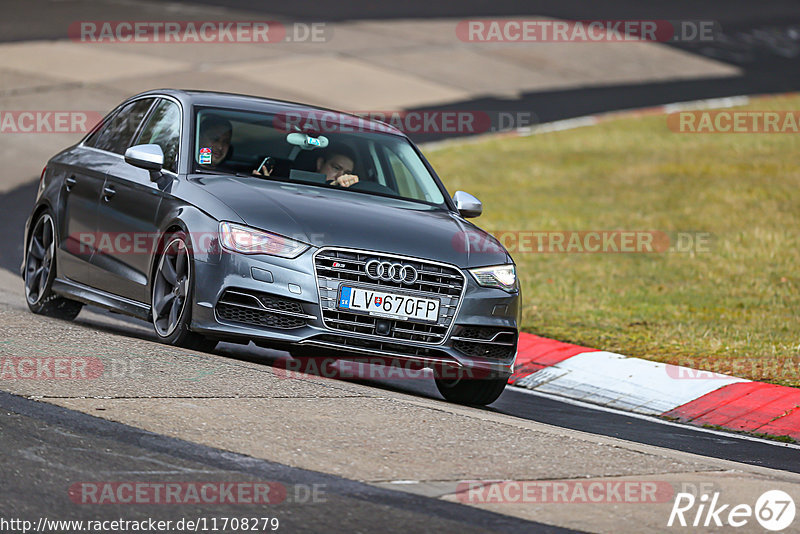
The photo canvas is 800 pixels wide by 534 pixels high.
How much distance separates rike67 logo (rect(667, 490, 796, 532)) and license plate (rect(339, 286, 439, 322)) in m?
2.39

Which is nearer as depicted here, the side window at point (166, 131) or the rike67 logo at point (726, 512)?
the rike67 logo at point (726, 512)

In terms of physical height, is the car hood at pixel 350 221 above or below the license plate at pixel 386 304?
above

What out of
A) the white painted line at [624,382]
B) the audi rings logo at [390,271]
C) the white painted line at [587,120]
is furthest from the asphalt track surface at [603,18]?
the audi rings logo at [390,271]

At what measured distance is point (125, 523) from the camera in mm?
4945

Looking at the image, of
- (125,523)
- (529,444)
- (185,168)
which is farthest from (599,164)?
(125,523)

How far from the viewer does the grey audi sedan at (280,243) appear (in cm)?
777

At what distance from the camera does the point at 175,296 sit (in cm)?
815

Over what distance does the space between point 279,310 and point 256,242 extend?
40 centimetres

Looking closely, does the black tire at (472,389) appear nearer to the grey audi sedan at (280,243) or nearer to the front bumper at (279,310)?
the grey audi sedan at (280,243)

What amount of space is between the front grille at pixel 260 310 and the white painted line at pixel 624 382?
2.61 meters

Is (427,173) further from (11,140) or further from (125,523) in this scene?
(11,140)

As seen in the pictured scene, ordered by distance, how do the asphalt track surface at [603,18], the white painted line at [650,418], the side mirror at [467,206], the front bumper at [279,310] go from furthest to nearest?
the asphalt track surface at [603,18] < the side mirror at [467,206] < the white painted line at [650,418] < the front bumper at [279,310]

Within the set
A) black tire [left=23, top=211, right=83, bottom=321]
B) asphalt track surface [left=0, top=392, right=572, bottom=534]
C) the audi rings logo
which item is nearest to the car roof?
black tire [left=23, top=211, right=83, bottom=321]

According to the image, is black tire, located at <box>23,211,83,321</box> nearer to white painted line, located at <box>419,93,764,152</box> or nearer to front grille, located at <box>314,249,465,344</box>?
front grille, located at <box>314,249,465,344</box>
